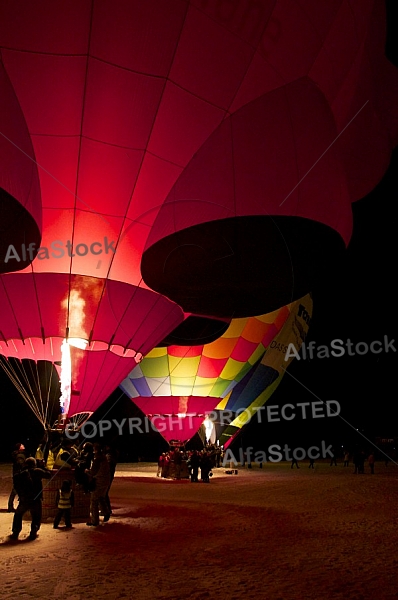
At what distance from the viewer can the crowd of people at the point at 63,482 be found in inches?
204

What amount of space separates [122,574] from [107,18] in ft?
16.9

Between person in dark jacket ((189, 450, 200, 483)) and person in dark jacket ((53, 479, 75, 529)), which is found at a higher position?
person in dark jacket ((189, 450, 200, 483))

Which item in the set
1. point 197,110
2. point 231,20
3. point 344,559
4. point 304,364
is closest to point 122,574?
point 344,559

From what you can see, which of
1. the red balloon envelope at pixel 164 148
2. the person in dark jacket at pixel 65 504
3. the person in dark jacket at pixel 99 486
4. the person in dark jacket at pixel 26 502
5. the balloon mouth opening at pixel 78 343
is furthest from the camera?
the balloon mouth opening at pixel 78 343

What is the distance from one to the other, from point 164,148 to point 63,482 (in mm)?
3777

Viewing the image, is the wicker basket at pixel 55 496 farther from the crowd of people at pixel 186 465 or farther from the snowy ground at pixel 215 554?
the crowd of people at pixel 186 465

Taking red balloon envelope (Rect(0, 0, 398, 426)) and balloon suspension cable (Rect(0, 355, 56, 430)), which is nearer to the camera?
red balloon envelope (Rect(0, 0, 398, 426))

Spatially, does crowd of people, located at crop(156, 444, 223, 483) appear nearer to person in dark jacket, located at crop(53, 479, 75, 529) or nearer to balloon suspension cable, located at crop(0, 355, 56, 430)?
balloon suspension cable, located at crop(0, 355, 56, 430)

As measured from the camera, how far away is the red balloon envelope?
6.12 m

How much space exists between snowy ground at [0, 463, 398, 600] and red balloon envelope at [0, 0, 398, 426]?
6.65 feet

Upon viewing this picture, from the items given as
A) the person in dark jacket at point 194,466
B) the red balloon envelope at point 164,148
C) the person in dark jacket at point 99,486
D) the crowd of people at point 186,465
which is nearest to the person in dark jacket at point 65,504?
the person in dark jacket at point 99,486

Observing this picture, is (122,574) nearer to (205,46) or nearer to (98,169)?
(98,169)

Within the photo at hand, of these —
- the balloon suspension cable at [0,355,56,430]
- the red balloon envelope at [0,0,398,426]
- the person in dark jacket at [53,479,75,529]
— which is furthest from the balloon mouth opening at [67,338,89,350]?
the person in dark jacket at [53,479,75,529]

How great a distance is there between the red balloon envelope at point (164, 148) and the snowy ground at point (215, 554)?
2.03m
